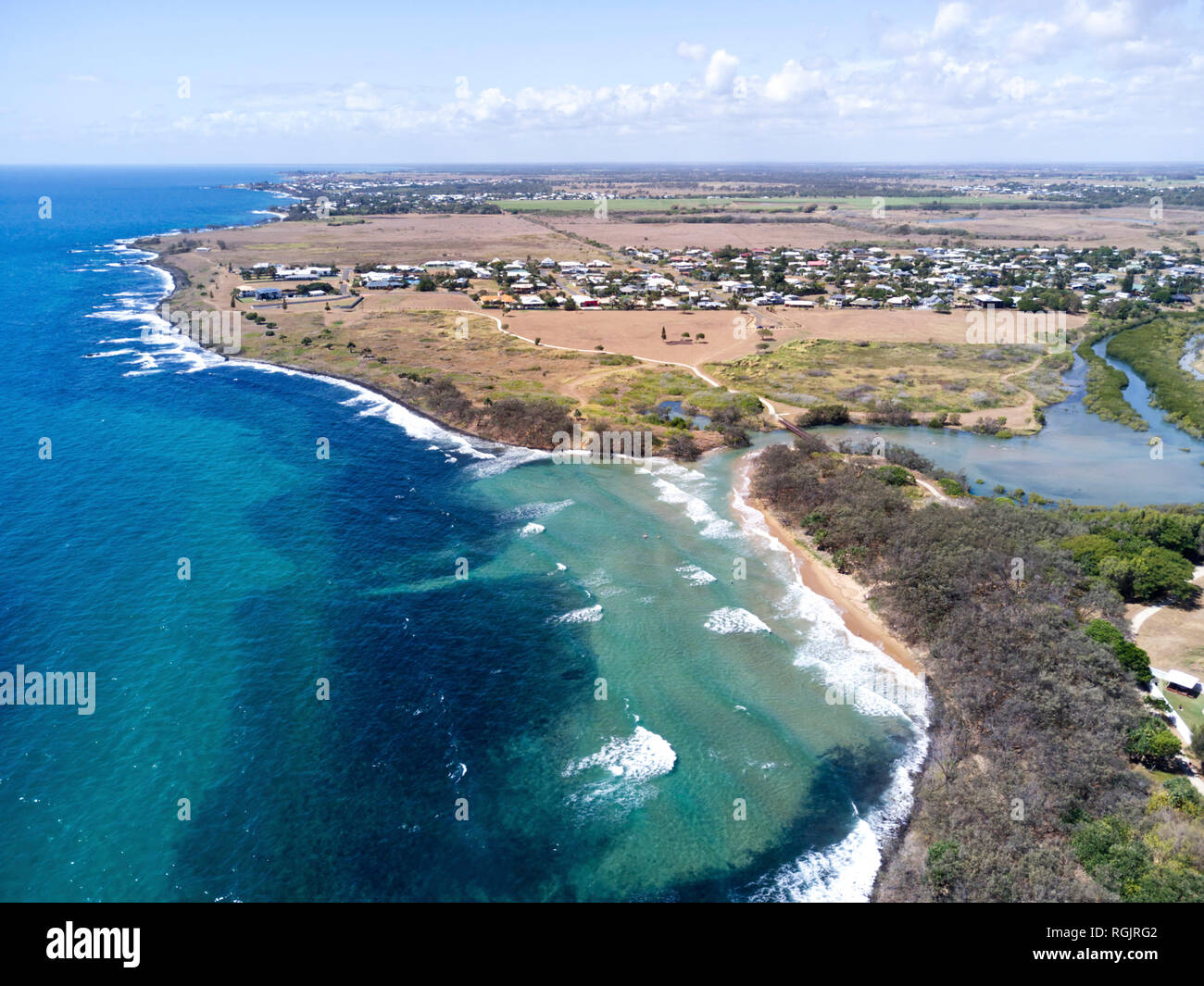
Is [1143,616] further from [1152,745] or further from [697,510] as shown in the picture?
[697,510]

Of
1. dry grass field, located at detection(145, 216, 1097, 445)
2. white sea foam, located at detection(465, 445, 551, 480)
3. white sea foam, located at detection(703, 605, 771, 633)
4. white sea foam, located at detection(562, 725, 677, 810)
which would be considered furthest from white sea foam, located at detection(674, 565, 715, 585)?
dry grass field, located at detection(145, 216, 1097, 445)

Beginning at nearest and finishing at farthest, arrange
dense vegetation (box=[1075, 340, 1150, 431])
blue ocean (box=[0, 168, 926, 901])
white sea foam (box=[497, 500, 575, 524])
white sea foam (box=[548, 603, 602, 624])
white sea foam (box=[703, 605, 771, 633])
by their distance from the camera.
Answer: blue ocean (box=[0, 168, 926, 901]), white sea foam (box=[703, 605, 771, 633]), white sea foam (box=[548, 603, 602, 624]), white sea foam (box=[497, 500, 575, 524]), dense vegetation (box=[1075, 340, 1150, 431])

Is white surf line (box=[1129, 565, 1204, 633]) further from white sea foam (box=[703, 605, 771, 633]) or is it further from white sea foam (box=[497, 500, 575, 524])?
white sea foam (box=[497, 500, 575, 524])

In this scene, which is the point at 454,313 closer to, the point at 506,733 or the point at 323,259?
the point at 323,259

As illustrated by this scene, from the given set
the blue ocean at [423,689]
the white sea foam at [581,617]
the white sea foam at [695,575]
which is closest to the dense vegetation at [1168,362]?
the blue ocean at [423,689]

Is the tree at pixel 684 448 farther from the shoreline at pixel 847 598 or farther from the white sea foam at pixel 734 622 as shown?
the white sea foam at pixel 734 622
